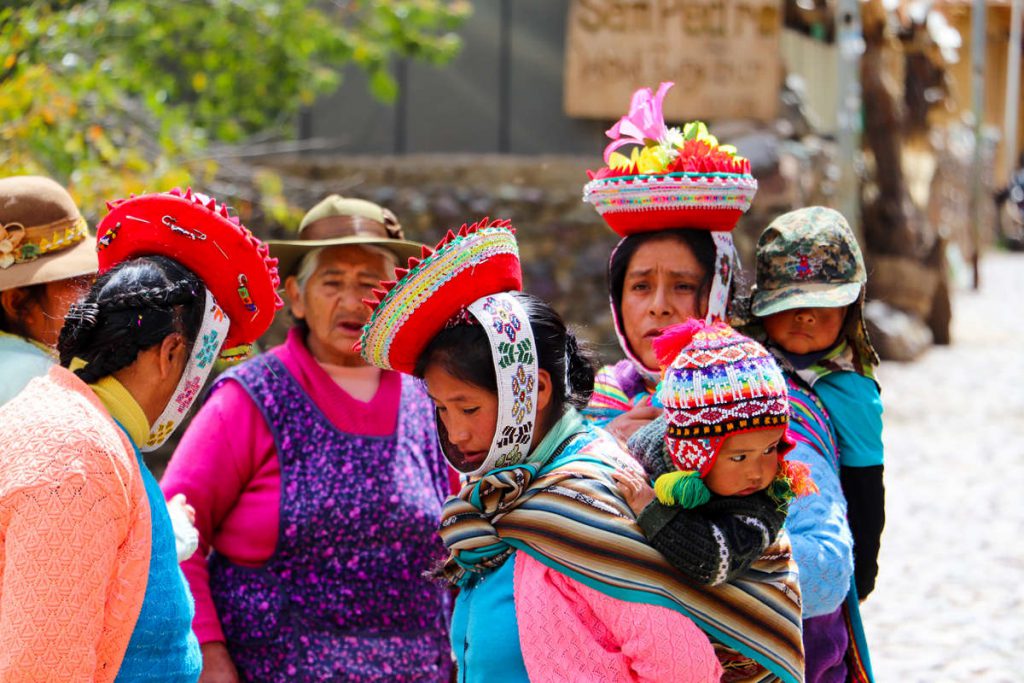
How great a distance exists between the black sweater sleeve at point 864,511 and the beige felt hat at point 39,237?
182 cm

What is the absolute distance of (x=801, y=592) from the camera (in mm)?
2439

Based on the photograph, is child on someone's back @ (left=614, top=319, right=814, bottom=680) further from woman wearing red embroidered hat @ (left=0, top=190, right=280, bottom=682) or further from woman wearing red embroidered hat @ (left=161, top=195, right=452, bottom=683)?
woman wearing red embroidered hat @ (left=161, top=195, right=452, bottom=683)

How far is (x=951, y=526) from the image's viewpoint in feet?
26.0

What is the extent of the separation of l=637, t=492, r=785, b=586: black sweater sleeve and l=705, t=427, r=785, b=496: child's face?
0.10 ft

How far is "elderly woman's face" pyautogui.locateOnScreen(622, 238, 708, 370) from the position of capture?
9.11 feet

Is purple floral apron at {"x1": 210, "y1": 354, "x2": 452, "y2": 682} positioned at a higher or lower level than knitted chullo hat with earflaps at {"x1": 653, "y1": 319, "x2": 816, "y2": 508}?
lower

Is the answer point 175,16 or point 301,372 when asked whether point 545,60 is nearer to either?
point 175,16

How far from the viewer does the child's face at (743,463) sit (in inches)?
83.1

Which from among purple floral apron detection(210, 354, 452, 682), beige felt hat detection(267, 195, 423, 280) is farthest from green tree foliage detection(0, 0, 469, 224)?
purple floral apron detection(210, 354, 452, 682)

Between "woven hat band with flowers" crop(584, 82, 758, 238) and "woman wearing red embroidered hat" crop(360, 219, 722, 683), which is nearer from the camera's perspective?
"woman wearing red embroidered hat" crop(360, 219, 722, 683)

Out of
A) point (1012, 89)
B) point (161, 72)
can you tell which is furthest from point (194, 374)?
point (1012, 89)

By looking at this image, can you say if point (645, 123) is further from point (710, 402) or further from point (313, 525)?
point (313, 525)

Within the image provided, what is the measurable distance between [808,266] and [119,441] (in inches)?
61.4

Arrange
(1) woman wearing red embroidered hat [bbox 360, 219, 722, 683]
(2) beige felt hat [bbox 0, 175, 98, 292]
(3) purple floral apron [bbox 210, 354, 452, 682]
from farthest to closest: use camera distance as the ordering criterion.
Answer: (3) purple floral apron [bbox 210, 354, 452, 682] < (2) beige felt hat [bbox 0, 175, 98, 292] < (1) woman wearing red embroidered hat [bbox 360, 219, 722, 683]
